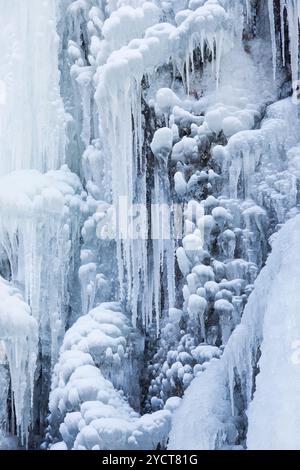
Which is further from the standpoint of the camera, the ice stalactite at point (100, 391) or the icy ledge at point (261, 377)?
the ice stalactite at point (100, 391)

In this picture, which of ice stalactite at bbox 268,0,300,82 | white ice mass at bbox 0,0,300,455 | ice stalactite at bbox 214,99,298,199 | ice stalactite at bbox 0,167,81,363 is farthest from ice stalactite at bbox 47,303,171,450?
ice stalactite at bbox 268,0,300,82

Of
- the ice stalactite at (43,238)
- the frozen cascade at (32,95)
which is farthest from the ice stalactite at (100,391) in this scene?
the frozen cascade at (32,95)

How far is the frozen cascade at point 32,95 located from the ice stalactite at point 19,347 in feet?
2.68

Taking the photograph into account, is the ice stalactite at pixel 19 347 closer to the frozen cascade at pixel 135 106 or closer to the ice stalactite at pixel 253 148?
the frozen cascade at pixel 135 106

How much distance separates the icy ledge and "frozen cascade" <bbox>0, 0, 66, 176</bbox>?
5.26ft

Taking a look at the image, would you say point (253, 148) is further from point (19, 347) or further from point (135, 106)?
point (19, 347)

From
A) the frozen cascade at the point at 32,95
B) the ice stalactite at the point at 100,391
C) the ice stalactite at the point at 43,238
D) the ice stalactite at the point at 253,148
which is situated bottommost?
the ice stalactite at the point at 100,391

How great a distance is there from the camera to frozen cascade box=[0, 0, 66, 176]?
13.7 feet

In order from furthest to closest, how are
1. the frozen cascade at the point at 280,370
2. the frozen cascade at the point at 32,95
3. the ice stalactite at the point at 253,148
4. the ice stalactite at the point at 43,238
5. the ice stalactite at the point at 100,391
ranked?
the frozen cascade at the point at 32,95 → the ice stalactite at the point at 43,238 → the ice stalactite at the point at 253,148 → the ice stalactite at the point at 100,391 → the frozen cascade at the point at 280,370

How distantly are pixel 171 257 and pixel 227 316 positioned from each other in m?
0.46

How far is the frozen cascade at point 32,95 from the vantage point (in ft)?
13.7

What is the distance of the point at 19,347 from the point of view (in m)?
3.74

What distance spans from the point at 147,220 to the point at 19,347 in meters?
0.98

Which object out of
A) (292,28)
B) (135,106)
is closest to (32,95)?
(135,106)
